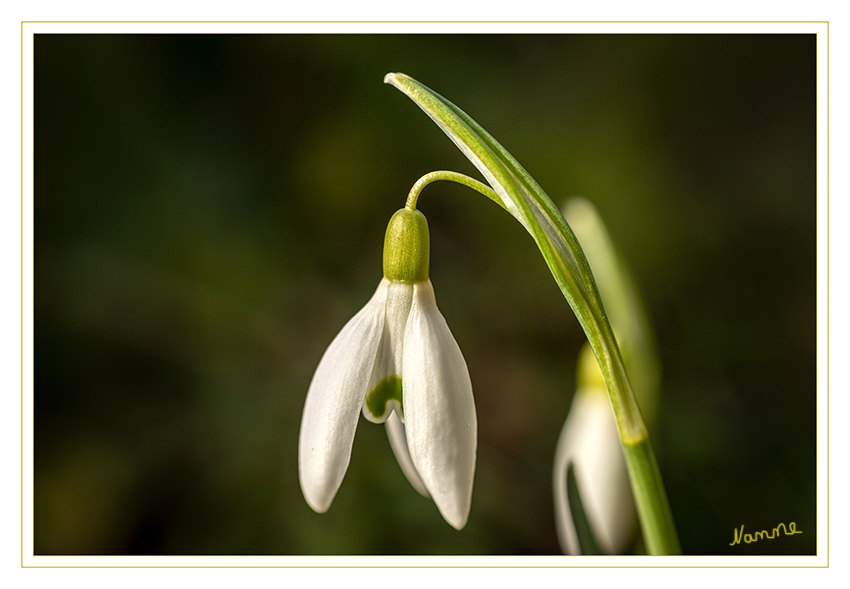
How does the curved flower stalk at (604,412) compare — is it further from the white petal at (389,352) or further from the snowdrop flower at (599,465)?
the white petal at (389,352)

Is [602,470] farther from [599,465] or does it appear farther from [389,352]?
[389,352]

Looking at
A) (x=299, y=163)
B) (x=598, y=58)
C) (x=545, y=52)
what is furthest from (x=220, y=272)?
(x=598, y=58)

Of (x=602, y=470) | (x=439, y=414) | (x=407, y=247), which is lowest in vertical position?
(x=602, y=470)

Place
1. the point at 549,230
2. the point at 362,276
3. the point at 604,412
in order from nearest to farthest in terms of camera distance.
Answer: the point at 549,230, the point at 604,412, the point at 362,276
